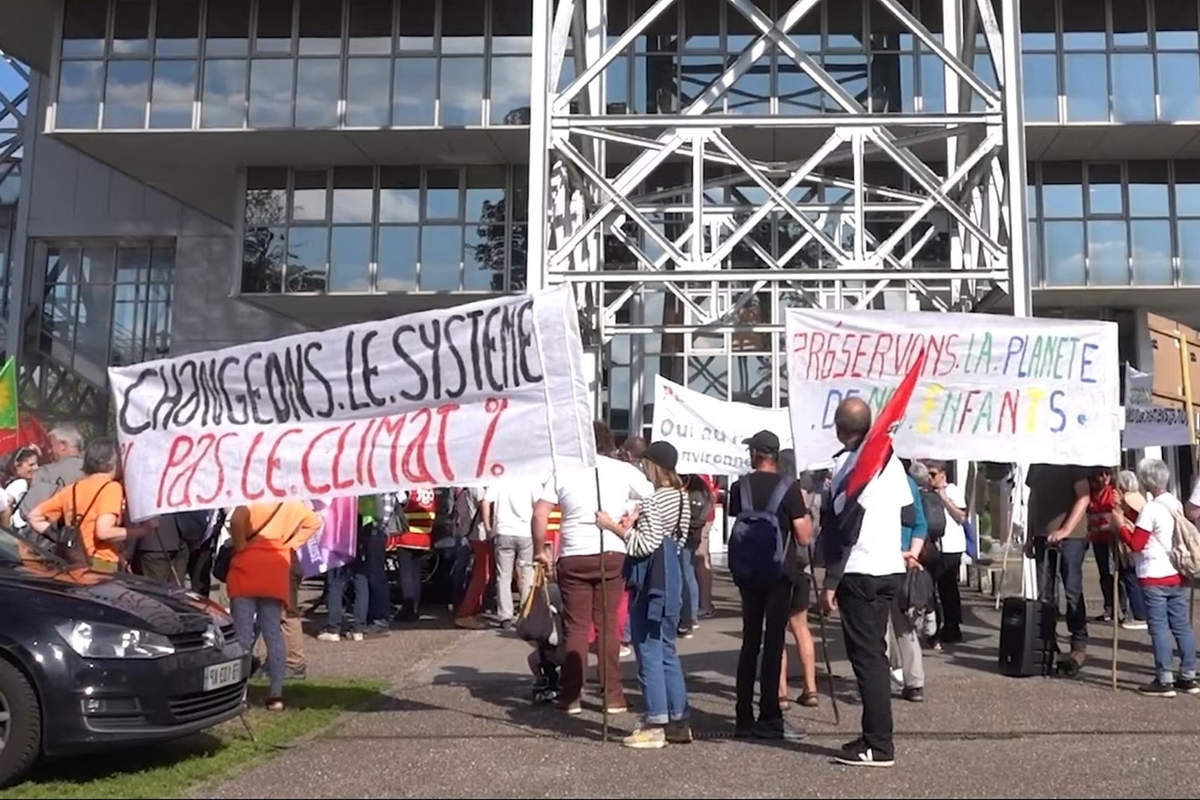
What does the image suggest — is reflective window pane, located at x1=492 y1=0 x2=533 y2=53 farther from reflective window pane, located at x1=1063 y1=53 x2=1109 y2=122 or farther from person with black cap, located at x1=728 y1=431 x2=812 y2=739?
person with black cap, located at x1=728 y1=431 x2=812 y2=739

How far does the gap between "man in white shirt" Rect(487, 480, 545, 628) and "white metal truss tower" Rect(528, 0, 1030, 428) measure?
10.1 ft

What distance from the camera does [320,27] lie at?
22031 millimetres

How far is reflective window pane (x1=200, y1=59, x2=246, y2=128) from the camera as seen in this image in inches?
848

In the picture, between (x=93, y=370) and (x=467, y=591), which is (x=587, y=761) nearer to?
(x=467, y=591)

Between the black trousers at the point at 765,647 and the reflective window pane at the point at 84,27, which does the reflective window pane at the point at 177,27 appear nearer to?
the reflective window pane at the point at 84,27

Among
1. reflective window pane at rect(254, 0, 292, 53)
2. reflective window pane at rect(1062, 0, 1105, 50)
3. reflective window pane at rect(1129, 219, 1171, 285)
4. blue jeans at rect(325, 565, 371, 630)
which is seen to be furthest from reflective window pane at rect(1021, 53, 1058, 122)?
blue jeans at rect(325, 565, 371, 630)

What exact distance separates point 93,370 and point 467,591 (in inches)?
705

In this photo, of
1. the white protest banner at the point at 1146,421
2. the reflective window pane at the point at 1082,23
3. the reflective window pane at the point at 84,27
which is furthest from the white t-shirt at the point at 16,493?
the reflective window pane at the point at 1082,23

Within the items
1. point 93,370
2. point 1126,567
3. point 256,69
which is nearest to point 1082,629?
point 1126,567

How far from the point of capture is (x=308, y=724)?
294 inches

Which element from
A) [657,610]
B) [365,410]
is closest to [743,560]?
[657,610]

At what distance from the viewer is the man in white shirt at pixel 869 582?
249 inches

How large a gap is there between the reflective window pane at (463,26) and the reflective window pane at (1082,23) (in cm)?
1026

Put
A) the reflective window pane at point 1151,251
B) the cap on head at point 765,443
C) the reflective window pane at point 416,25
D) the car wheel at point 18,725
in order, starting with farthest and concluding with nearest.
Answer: the reflective window pane at point 1151,251, the reflective window pane at point 416,25, the cap on head at point 765,443, the car wheel at point 18,725
